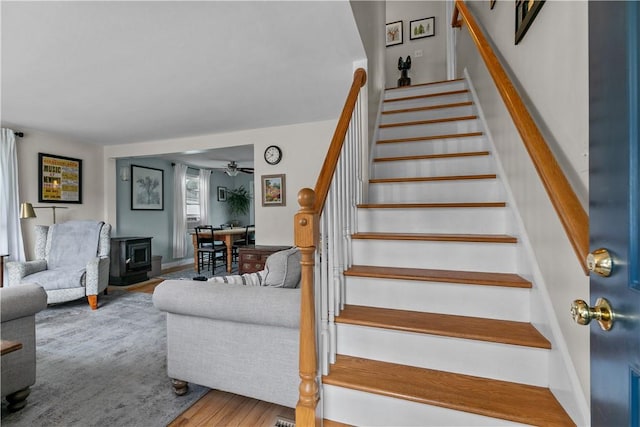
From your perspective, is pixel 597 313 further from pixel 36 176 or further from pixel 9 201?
pixel 36 176

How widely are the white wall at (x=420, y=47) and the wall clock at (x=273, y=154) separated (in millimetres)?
2277

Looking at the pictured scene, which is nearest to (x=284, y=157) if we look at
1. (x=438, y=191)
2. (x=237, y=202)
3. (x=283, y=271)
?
(x=438, y=191)

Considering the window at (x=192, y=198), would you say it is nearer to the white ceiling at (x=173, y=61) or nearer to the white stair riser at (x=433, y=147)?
the white ceiling at (x=173, y=61)

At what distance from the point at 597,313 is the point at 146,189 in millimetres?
6693

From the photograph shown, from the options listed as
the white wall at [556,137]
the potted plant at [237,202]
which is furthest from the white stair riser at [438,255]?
the potted plant at [237,202]

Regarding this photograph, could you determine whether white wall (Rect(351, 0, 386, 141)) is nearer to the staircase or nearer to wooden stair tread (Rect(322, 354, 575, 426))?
the staircase

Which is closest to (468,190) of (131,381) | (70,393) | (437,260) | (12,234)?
(437,260)

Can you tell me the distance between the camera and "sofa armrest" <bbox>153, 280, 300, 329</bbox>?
1614 millimetres

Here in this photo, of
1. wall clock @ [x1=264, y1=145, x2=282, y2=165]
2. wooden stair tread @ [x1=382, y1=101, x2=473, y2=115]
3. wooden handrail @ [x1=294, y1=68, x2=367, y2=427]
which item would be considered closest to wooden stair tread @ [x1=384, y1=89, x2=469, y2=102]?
wooden stair tread @ [x1=382, y1=101, x2=473, y2=115]

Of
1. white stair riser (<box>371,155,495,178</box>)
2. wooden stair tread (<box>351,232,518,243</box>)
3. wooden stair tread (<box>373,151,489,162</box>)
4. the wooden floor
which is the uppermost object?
wooden stair tread (<box>373,151,489,162</box>)

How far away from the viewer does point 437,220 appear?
2021 mm

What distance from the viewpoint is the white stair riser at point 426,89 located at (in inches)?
137

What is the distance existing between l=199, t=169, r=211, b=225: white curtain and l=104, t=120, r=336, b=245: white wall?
2531mm

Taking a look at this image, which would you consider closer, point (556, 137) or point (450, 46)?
point (556, 137)
